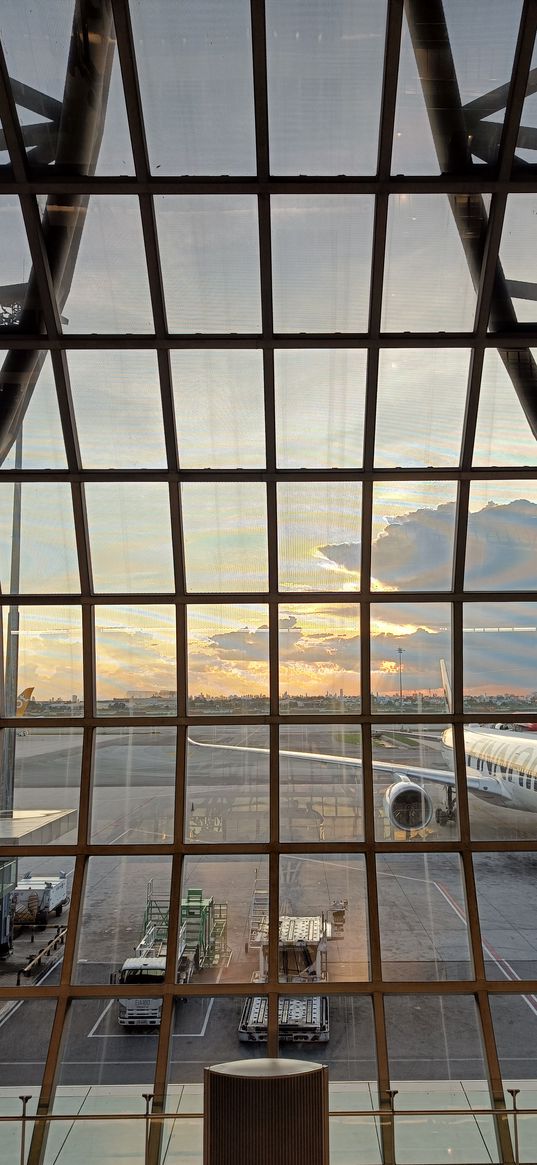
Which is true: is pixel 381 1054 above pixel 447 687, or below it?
below

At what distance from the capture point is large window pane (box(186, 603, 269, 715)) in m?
10.4

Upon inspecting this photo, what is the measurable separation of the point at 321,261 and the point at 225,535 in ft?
11.5

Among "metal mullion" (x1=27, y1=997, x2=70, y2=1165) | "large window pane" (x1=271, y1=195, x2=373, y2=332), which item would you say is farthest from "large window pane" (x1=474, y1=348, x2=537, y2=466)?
"metal mullion" (x1=27, y1=997, x2=70, y2=1165)

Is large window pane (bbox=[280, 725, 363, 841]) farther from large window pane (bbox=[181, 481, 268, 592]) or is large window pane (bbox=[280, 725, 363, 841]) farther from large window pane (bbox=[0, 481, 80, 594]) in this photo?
large window pane (bbox=[0, 481, 80, 594])

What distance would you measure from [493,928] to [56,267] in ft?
30.1

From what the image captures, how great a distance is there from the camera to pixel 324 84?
7164 mm

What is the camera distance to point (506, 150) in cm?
740

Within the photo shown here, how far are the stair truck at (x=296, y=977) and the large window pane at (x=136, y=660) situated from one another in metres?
3.07

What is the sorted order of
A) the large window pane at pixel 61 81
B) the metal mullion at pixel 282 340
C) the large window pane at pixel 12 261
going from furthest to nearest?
the metal mullion at pixel 282 340
the large window pane at pixel 12 261
the large window pane at pixel 61 81

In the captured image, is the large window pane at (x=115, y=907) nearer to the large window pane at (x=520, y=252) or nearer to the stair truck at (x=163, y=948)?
the stair truck at (x=163, y=948)

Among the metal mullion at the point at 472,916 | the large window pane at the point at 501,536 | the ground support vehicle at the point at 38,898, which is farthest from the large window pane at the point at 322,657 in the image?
the ground support vehicle at the point at 38,898

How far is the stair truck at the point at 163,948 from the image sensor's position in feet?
29.5

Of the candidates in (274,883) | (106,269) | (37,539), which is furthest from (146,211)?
(274,883)

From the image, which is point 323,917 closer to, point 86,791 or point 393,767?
point 393,767
